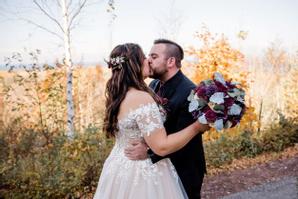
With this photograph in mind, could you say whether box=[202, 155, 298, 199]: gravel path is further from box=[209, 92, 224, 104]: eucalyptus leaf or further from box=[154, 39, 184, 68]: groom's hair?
box=[209, 92, 224, 104]: eucalyptus leaf

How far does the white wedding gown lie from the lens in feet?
8.75

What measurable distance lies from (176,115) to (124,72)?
64 cm

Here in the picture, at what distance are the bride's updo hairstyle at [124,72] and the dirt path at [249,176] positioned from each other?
509cm

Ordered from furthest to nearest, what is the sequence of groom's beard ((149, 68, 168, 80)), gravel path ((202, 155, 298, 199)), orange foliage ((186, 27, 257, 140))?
orange foliage ((186, 27, 257, 140)) → gravel path ((202, 155, 298, 199)) → groom's beard ((149, 68, 168, 80))

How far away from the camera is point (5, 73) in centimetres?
700

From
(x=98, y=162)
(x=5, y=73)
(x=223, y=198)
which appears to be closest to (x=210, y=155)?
(x=223, y=198)

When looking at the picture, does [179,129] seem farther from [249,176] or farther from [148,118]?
[249,176]

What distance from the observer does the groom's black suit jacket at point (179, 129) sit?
2.90 metres

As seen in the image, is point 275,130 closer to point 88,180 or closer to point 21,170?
point 88,180

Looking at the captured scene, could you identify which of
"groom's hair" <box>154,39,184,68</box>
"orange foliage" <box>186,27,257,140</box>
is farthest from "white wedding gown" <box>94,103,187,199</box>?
"orange foliage" <box>186,27,257,140</box>

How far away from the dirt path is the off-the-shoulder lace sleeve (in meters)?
5.04

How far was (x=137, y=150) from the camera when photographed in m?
2.68

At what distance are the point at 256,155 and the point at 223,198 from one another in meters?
4.49

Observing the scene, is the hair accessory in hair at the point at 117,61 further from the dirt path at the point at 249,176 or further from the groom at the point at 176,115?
the dirt path at the point at 249,176
